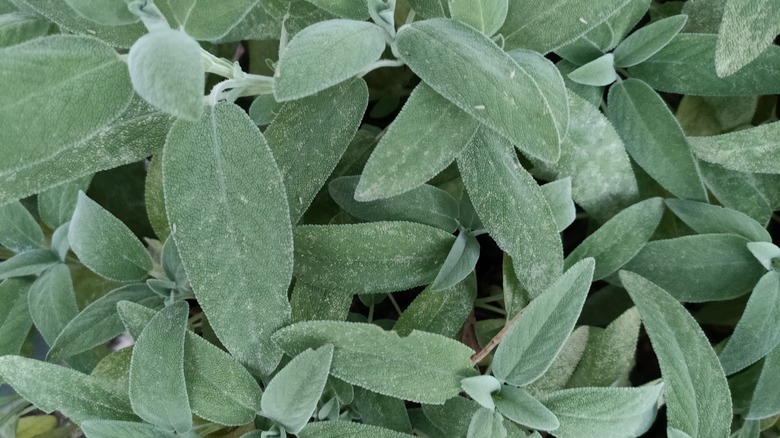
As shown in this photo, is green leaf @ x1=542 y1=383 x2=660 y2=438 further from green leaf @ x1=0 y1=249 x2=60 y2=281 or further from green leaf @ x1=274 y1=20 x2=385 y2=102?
green leaf @ x1=0 y1=249 x2=60 y2=281

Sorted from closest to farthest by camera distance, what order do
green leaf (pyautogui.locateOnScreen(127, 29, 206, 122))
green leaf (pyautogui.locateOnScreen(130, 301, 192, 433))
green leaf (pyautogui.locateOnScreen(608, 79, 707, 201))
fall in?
green leaf (pyautogui.locateOnScreen(127, 29, 206, 122))
green leaf (pyautogui.locateOnScreen(130, 301, 192, 433))
green leaf (pyautogui.locateOnScreen(608, 79, 707, 201))

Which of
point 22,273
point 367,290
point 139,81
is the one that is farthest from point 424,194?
point 22,273

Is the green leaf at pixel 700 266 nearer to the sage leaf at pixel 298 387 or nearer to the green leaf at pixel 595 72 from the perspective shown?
the green leaf at pixel 595 72

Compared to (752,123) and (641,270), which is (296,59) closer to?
(641,270)

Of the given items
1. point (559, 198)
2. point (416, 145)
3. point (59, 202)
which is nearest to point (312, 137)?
point (416, 145)

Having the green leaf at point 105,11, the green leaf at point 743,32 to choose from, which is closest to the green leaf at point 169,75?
the green leaf at point 105,11

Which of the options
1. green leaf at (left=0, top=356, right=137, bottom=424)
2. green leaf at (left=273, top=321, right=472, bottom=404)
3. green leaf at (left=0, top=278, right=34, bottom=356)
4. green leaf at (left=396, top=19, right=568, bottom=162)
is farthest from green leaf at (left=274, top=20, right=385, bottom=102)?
green leaf at (left=0, top=278, right=34, bottom=356)
